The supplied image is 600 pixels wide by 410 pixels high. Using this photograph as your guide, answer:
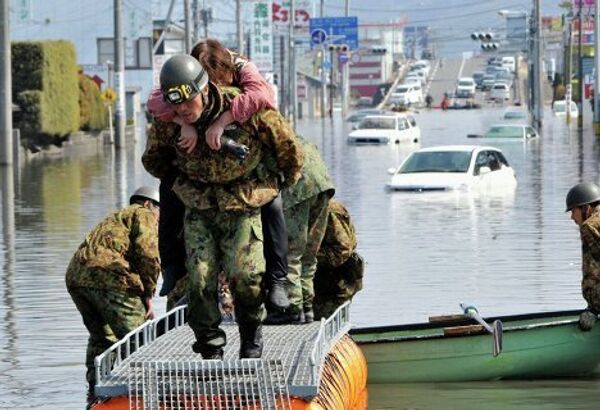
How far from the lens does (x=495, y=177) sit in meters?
34.9

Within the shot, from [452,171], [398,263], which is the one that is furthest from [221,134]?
[452,171]

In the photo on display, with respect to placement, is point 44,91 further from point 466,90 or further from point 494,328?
point 466,90

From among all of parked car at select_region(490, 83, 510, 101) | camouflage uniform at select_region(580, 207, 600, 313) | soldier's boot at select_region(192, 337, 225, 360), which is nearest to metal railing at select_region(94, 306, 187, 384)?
soldier's boot at select_region(192, 337, 225, 360)

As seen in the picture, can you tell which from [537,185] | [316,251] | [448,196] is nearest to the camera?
[316,251]

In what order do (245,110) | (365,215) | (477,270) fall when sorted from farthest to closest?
1. (365,215)
2. (477,270)
3. (245,110)

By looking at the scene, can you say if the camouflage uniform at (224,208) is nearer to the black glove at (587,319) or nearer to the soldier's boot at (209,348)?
the soldier's boot at (209,348)

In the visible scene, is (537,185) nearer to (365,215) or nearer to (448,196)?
(448,196)

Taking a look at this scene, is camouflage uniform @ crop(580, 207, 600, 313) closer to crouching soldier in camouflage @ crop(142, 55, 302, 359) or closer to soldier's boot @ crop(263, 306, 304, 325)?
soldier's boot @ crop(263, 306, 304, 325)

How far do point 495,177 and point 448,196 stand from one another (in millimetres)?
2225

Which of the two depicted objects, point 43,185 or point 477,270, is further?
point 43,185

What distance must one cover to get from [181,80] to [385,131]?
56581mm

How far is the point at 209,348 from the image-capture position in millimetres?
8891

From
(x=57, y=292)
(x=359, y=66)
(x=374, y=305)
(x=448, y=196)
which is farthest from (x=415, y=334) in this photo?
(x=359, y=66)

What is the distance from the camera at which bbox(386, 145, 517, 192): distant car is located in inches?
1342
